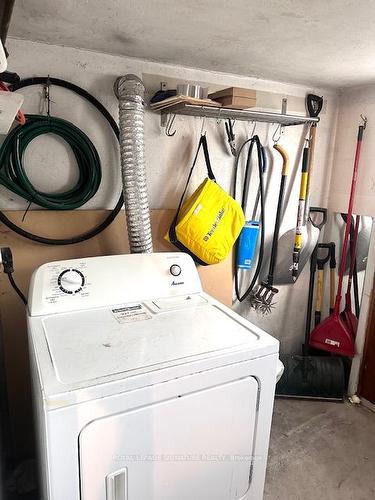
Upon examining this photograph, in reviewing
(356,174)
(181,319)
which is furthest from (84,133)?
(356,174)

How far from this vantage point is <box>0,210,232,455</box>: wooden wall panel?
71.5 inches

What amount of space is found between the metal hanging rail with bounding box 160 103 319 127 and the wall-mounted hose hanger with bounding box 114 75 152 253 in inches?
9.3

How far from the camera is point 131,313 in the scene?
4.90 feet

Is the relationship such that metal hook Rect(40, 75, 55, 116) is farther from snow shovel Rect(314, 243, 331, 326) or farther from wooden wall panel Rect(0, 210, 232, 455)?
snow shovel Rect(314, 243, 331, 326)

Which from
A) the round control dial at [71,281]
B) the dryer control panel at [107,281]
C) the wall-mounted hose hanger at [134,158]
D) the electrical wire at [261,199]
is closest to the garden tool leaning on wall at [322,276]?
the electrical wire at [261,199]

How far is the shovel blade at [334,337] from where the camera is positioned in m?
2.57

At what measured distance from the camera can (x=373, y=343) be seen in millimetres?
2469

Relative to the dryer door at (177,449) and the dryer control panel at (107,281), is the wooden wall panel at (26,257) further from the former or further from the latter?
the dryer door at (177,449)

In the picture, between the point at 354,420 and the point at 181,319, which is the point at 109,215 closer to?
the point at 181,319

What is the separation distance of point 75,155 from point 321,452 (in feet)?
7.29

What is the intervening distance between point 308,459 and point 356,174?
1862 mm

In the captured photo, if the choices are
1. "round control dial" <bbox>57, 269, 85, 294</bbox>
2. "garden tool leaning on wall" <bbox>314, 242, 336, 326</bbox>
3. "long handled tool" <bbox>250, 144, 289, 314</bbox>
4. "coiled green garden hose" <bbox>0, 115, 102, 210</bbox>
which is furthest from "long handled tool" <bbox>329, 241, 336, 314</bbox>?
"round control dial" <bbox>57, 269, 85, 294</bbox>

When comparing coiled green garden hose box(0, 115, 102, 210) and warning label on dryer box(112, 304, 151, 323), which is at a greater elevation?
coiled green garden hose box(0, 115, 102, 210)

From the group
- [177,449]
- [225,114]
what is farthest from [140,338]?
[225,114]
